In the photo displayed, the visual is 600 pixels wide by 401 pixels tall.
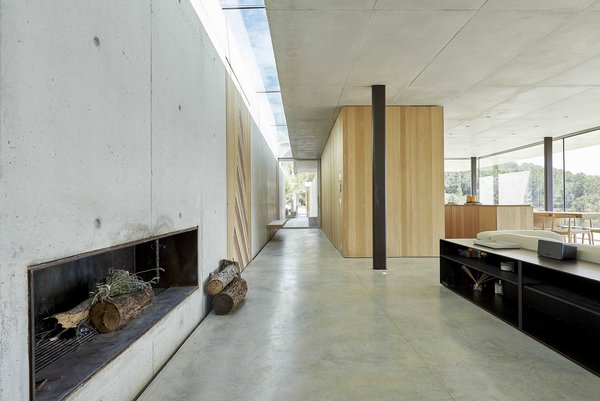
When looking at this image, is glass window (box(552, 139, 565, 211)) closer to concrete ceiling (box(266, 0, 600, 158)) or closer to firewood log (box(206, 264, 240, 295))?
concrete ceiling (box(266, 0, 600, 158))

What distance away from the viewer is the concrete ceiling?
357 cm

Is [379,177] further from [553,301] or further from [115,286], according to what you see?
[115,286]

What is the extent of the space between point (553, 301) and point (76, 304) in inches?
158

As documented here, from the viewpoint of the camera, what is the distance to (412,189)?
686 centimetres

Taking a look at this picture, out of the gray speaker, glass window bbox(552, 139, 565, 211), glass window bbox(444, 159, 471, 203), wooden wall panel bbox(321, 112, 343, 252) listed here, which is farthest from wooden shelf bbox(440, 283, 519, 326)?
glass window bbox(444, 159, 471, 203)

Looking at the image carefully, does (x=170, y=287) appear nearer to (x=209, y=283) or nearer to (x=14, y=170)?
(x=209, y=283)

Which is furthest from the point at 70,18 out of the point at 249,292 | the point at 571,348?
the point at 571,348

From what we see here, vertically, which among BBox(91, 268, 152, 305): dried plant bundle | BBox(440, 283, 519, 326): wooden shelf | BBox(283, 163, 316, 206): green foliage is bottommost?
BBox(440, 283, 519, 326): wooden shelf

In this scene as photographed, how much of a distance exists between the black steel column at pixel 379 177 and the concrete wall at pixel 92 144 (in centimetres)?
357

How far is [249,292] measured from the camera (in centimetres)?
431

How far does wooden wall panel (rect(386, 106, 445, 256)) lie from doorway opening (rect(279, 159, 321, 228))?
8077mm

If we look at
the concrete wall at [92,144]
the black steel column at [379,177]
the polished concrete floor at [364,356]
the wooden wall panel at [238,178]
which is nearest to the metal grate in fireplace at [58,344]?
the concrete wall at [92,144]

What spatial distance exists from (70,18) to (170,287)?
7.60 ft

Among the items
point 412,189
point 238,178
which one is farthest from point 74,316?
point 412,189
